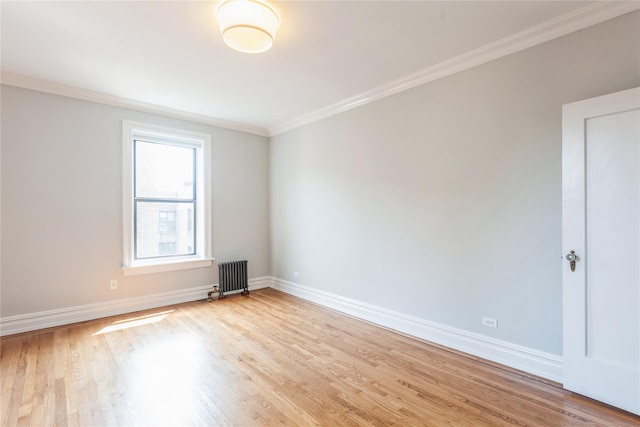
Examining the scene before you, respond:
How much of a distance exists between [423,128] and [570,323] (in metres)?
2.11

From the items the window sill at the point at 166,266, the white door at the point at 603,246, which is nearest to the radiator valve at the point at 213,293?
the window sill at the point at 166,266

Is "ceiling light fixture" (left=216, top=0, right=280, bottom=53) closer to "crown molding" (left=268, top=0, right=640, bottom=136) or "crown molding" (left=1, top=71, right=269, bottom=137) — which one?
"crown molding" (left=268, top=0, right=640, bottom=136)

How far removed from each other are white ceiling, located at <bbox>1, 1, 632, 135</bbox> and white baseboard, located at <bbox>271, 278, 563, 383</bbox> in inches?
103

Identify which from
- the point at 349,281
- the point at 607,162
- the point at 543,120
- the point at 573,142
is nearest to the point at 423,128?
the point at 543,120

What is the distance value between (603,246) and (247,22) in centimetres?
292

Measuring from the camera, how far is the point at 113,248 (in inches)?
153

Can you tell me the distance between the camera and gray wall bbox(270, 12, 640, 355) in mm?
2355

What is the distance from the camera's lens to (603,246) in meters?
2.09

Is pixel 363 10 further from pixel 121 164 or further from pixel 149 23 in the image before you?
pixel 121 164

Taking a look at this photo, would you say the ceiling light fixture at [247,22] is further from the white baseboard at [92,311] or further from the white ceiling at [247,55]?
the white baseboard at [92,311]

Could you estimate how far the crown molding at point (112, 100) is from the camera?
3.27 metres

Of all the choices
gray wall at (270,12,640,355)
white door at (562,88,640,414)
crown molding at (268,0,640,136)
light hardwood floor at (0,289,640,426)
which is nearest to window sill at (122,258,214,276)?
light hardwood floor at (0,289,640,426)

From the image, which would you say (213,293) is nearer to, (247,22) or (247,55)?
(247,55)

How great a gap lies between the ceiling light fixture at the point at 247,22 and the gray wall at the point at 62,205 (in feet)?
8.61
